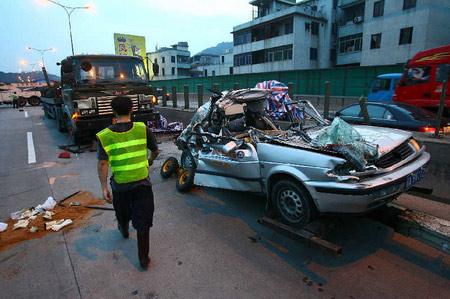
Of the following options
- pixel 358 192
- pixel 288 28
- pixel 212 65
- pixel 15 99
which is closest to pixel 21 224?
pixel 358 192

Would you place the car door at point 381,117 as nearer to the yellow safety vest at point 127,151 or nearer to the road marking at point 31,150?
the yellow safety vest at point 127,151

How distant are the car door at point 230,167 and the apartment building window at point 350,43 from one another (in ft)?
105

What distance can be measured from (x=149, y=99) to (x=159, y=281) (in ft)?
23.3

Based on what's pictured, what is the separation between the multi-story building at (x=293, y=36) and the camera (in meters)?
31.5

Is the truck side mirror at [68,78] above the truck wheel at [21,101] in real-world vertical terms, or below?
above

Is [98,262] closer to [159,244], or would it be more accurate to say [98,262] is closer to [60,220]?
[159,244]

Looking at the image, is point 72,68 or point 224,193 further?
point 72,68

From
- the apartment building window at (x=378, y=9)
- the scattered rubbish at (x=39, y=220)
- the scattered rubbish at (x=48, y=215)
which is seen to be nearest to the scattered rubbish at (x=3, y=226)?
the scattered rubbish at (x=39, y=220)

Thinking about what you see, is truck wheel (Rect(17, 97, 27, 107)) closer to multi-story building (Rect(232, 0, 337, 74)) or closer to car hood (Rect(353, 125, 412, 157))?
multi-story building (Rect(232, 0, 337, 74))

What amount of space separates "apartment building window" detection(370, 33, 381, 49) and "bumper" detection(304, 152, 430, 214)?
92.1ft

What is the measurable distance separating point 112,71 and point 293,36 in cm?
2726

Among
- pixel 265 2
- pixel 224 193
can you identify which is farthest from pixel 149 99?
pixel 265 2

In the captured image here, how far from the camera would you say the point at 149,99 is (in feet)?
29.4

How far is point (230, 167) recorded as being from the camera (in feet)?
12.9
